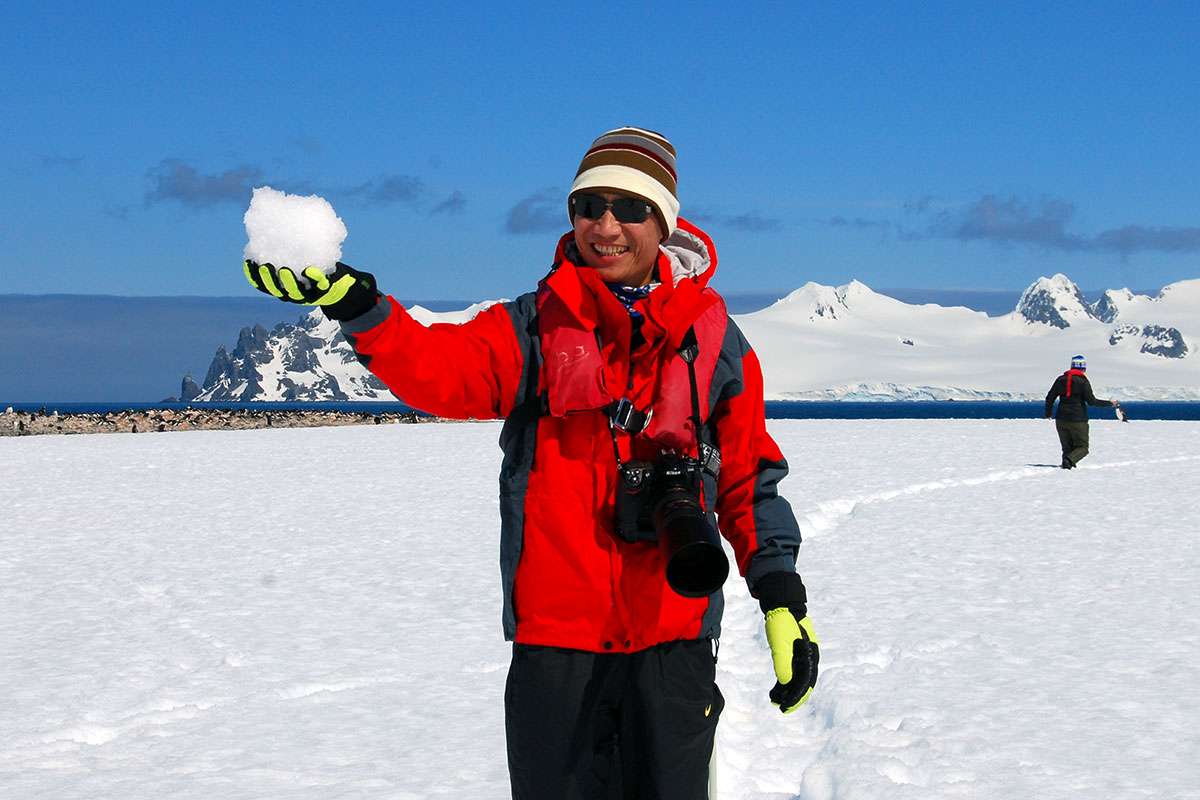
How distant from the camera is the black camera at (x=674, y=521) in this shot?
1844 millimetres

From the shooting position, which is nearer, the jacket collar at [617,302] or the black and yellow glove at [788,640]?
the jacket collar at [617,302]

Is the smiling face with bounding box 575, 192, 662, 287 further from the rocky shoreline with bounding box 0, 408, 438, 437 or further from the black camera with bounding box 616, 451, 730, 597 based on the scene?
the rocky shoreline with bounding box 0, 408, 438, 437

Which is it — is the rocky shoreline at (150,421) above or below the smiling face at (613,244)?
below

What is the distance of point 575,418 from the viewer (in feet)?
6.53

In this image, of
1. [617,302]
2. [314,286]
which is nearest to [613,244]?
[617,302]

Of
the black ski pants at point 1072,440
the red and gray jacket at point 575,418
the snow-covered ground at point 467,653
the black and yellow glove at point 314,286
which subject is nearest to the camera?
the black and yellow glove at point 314,286

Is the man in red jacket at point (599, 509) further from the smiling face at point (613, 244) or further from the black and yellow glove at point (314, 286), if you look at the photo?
the black and yellow glove at point (314, 286)

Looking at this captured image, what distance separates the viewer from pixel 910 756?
11.7 ft

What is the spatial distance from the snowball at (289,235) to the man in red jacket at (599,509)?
192 millimetres

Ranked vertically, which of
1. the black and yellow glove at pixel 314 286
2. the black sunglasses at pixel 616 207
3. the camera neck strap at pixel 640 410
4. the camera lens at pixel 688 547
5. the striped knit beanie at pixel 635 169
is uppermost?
the striped knit beanie at pixel 635 169

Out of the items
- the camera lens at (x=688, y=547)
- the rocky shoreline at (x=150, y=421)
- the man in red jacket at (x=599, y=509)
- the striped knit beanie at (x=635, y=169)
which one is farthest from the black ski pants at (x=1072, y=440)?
the rocky shoreline at (x=150, y=421)

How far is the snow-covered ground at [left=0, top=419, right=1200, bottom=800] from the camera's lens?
3.48 meters

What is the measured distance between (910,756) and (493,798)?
58.5 inches

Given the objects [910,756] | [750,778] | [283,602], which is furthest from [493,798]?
[283,602]
